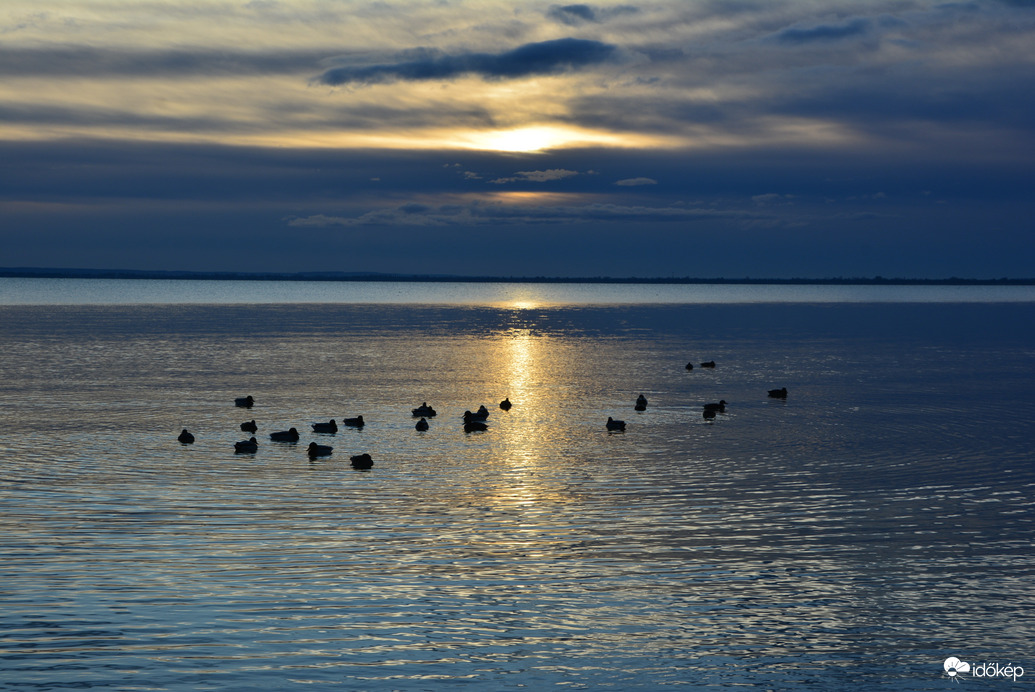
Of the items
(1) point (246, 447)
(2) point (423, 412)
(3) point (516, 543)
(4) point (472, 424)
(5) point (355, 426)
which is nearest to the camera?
(3) point (516, 543)

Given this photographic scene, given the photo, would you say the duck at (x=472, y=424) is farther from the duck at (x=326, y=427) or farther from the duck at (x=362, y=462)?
the duck at (x=362, y=462)

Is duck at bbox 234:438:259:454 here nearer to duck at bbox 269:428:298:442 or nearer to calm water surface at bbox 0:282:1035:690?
calm water surface at bbox 0:282:1035:690

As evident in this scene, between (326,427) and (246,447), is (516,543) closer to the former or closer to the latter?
(246,447)

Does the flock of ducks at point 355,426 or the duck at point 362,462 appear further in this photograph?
the flock of ducks at point 355,426

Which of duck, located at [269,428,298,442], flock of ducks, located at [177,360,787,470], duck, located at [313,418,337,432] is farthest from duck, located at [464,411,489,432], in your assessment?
duck, located at [269,428,298,442]

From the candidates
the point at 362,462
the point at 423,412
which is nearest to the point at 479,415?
the point at 423,412

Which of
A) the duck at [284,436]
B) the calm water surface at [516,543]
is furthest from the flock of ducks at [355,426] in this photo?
the calm water surface at [516,543]

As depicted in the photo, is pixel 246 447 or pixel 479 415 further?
pixel 479 415

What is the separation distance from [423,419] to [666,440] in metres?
8.94

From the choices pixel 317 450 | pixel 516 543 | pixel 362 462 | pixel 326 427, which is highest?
pixel 326 427

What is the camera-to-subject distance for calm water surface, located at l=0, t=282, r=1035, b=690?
1404 cm

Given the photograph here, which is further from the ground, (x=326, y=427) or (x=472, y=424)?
(x=326, y=427)

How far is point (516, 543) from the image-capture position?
20.0 metres

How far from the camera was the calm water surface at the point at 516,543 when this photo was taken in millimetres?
14039
